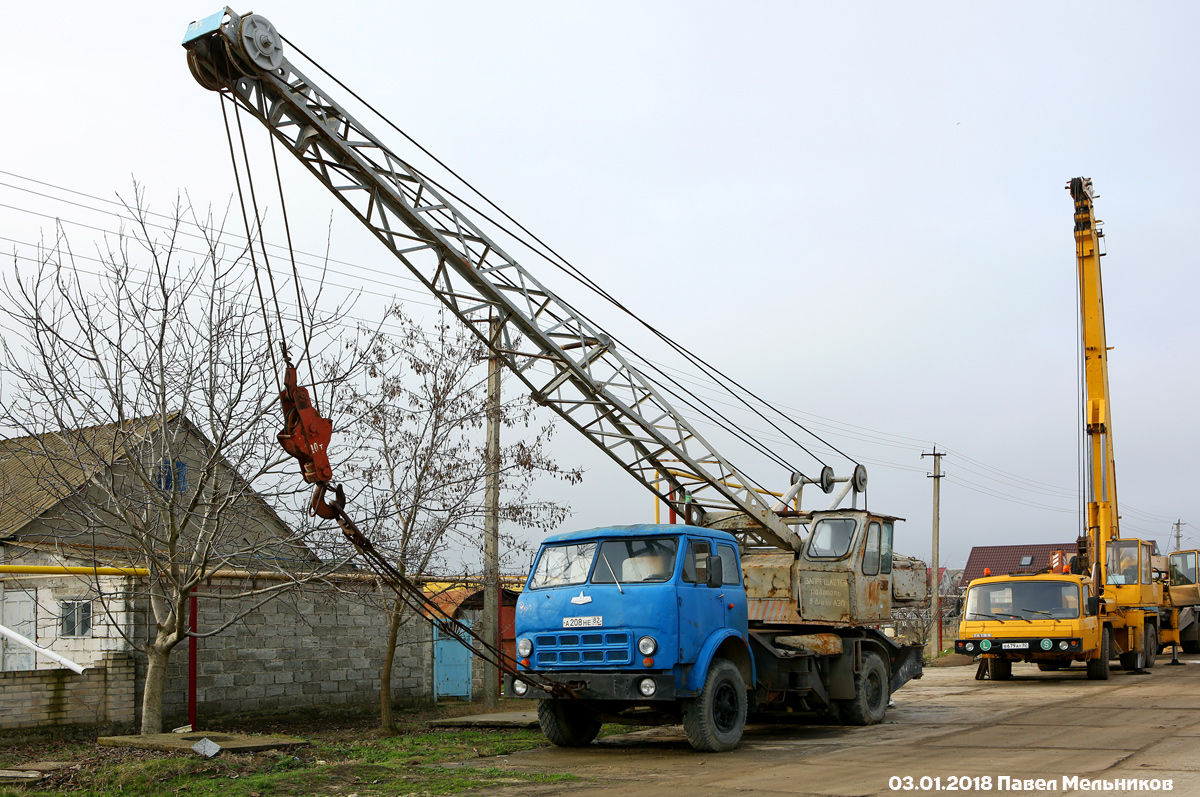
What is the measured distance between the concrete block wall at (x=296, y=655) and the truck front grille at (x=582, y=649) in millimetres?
4091

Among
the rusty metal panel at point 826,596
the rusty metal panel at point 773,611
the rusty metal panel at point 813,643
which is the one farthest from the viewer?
the rusty metal panel at point 826,596

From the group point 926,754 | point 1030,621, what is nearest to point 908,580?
point 1030,621

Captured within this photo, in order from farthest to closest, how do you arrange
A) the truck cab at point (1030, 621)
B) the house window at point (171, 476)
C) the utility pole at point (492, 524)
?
the truck cab at point (1030, 621) → the utility pole at point (492, 524) → the house window at point (171, 476)

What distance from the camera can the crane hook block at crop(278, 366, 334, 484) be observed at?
955 cm

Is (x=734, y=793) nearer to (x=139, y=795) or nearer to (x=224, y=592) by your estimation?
(x=139, y=795)

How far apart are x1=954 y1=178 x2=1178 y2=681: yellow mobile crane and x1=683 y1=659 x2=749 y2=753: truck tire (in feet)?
36.3

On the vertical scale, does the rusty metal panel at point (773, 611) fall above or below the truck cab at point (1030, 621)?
above

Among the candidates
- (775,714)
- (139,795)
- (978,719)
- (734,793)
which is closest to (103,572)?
(139,795)

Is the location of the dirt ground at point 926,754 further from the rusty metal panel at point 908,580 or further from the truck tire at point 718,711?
the rusty metal panel at point 908,580

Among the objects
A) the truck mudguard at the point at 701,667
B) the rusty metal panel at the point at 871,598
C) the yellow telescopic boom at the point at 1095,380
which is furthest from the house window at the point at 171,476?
the yellow telescopic boom at the point at 1095,380

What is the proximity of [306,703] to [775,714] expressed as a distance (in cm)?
715

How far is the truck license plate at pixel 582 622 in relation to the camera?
11.6m

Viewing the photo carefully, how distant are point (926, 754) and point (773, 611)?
3.88m

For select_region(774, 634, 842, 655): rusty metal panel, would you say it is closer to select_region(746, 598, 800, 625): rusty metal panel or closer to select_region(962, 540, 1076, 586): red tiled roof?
select_region(746, 598, 800, 625): rusty metal panel
